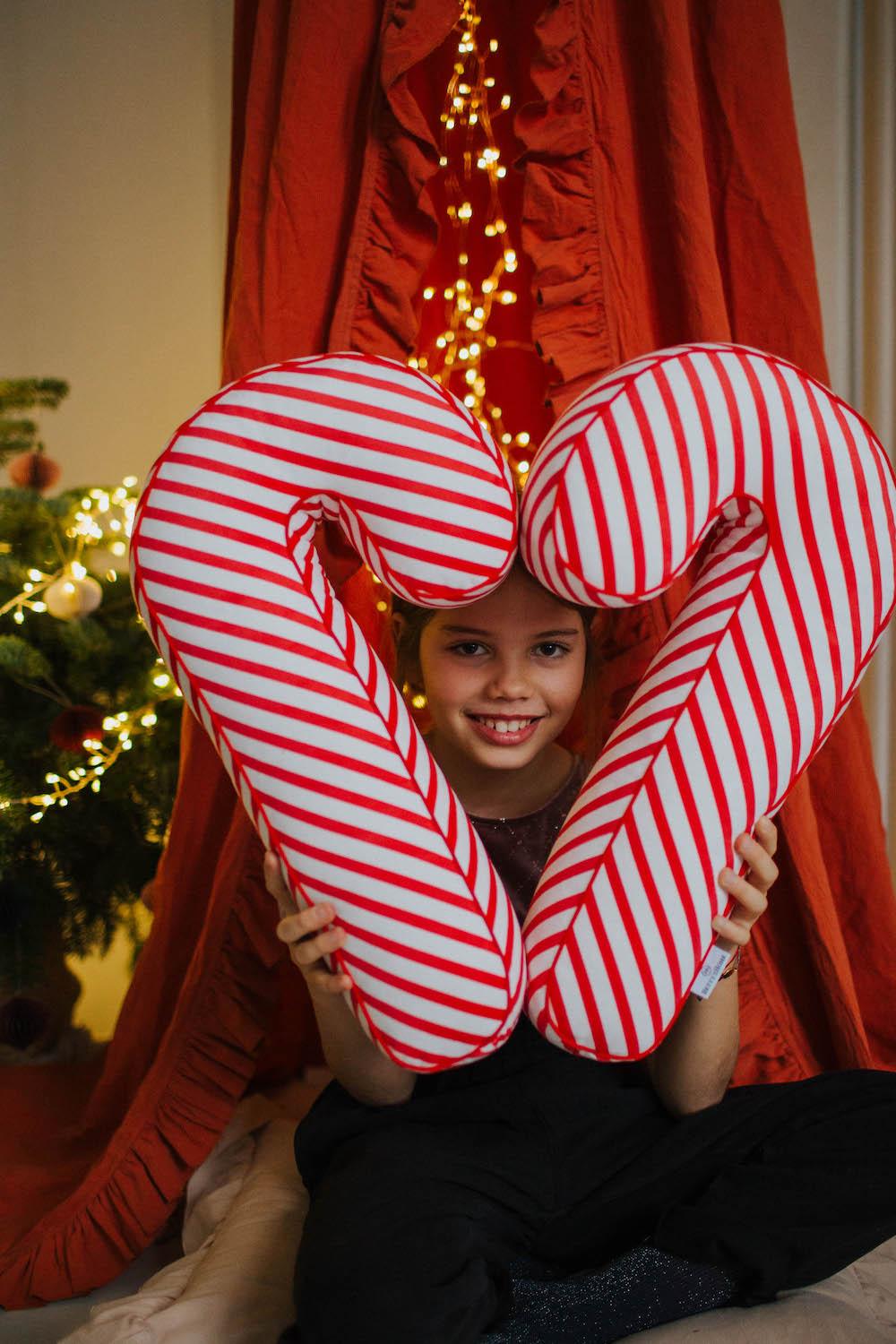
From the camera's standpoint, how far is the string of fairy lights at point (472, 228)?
1.23m

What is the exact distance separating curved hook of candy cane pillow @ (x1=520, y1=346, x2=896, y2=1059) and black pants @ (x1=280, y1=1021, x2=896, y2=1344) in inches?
6.8

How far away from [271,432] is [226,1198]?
2.84ft

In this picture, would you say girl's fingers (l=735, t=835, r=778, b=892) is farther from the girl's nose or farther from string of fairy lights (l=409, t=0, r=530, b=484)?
string of fairy lights (l=409, t=0, r=530, b=484)

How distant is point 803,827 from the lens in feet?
3.64

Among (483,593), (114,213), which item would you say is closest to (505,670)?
(483,593)


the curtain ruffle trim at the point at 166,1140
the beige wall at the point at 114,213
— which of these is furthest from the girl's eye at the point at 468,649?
the beige wall at the point at 114,213

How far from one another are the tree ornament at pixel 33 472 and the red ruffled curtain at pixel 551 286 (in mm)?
465

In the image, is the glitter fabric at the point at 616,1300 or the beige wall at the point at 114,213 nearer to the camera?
the glitter fabric at the point at 616,1300

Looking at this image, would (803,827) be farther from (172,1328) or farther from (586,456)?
(172,1328)

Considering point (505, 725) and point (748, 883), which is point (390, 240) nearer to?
Result: point (505, 725)

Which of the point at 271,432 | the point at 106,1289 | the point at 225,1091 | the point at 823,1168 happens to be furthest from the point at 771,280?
the point at 106,1289

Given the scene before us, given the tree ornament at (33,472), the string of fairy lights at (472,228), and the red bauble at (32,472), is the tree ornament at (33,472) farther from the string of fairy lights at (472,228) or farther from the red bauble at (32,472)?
the string of fairy lights at (472,228)

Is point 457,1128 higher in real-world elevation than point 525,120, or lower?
lower

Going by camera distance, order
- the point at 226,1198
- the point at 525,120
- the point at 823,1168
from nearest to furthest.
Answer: the point at 823,1168, the point at 525,120, the point at 226,1198
